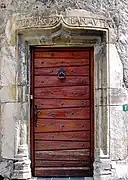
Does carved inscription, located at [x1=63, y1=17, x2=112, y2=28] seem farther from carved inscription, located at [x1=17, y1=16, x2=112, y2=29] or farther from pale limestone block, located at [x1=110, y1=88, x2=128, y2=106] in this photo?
pale limestone block, located at [x1=110, y1=88, x2=128, y2=106]

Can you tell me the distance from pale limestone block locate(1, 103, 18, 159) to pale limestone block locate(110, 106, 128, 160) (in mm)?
1381

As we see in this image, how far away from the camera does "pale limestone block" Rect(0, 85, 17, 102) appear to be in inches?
254

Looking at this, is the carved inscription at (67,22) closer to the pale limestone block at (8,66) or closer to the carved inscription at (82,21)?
the carved inscription at (82,21)

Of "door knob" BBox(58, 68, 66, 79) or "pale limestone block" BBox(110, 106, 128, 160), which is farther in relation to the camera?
"door knob" BBox(58, 68, 66, 79)

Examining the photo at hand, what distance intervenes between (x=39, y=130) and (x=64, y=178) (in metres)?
0.78

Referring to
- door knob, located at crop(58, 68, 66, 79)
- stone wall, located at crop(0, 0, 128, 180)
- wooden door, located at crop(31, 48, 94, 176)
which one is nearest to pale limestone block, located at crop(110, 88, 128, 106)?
stone wall, located at crop(0, 0, 128, 180)

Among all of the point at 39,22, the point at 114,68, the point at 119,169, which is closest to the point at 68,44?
the point at 39,22

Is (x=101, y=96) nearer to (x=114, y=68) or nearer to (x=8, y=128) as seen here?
(x=114, y=68)

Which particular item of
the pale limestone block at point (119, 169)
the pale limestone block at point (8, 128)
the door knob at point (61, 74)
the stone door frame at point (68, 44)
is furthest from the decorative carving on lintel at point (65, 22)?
the pale limestone block at point (119, 169)

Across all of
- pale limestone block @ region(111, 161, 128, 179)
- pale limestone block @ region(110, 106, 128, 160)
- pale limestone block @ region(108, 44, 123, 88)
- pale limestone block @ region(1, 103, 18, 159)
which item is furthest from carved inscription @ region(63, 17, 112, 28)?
pale limestone block @ region(111, 161, 128, 179)

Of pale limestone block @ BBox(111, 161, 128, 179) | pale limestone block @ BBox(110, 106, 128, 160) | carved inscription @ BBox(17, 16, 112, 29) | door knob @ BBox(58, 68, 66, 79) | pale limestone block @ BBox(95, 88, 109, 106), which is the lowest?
pale limestone block @ BBox(111, 161, 128, 179)

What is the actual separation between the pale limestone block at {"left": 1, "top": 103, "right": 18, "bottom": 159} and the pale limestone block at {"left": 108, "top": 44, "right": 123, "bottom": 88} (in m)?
1.43

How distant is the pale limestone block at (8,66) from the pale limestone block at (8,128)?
0.35 m

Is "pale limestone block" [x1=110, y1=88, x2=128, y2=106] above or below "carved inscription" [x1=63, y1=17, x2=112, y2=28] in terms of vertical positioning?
below
